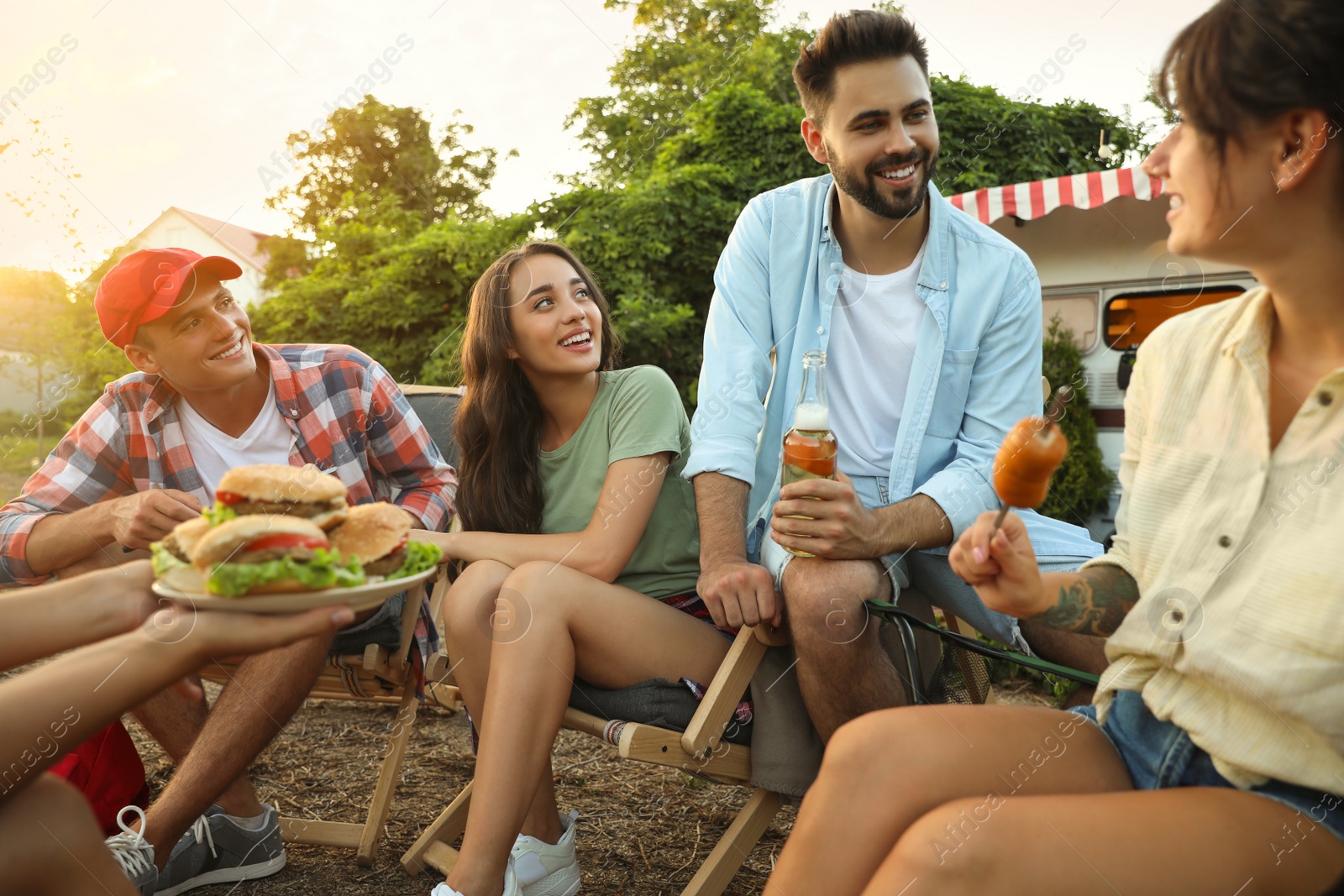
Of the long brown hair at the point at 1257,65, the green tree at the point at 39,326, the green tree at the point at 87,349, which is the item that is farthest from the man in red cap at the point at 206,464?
the green tree at the point at 39,326

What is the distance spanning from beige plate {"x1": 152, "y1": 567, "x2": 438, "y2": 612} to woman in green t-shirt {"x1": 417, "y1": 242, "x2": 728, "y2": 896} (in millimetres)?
778

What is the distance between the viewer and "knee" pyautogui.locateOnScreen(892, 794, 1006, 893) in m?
1.34

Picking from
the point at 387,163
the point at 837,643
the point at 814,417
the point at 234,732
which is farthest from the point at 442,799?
the point at 387,163

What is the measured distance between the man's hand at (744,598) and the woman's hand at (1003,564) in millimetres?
696

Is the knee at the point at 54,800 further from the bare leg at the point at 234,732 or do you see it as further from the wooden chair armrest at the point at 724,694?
the wooden chair armrest at the point at 724,694

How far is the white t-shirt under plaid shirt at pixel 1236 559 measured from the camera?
1.34m

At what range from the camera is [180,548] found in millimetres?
1697

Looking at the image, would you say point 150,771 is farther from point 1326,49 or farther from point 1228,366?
point 1326,49

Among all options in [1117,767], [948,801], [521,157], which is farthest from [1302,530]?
[521,157]

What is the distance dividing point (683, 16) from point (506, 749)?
22.0 m

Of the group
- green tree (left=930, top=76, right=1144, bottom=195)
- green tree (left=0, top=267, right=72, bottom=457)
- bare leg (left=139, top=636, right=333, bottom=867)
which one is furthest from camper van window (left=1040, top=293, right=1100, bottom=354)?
green tree (left=0, top=267, right=72, bottom=457)

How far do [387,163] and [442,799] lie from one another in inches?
580

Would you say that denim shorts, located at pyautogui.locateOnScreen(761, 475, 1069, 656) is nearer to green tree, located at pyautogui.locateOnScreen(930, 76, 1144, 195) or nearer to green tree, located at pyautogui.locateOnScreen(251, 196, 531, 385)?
green tree, located at pyautogui.locateOnScreen(251, 196, 531, 385)

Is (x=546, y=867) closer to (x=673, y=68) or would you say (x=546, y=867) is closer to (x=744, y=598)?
(x=744, y=598)
